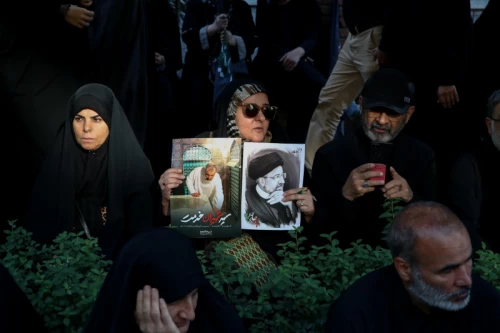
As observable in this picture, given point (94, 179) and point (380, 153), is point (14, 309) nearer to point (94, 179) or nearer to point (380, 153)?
point (94, 179)

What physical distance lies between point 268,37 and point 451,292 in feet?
14.7

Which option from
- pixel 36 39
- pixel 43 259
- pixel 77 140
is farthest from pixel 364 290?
pixel 36 39

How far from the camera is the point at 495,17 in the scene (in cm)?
748

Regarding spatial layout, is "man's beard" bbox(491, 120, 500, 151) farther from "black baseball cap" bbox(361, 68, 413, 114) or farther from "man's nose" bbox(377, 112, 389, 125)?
"man's nose" bbox(377, 112, 389, 125)

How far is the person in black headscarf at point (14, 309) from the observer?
163 inches

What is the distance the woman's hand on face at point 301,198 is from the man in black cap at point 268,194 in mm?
37

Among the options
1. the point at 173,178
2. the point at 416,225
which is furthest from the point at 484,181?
the point at 416,225

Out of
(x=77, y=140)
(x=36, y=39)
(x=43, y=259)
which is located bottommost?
(x=43, y=259)

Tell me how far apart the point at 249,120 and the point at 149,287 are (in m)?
2.23

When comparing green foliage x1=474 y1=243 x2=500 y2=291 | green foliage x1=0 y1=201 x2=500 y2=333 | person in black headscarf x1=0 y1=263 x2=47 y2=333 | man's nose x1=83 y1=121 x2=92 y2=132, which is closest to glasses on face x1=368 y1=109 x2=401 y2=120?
green foliage x1=0 y1=201 x2=500 y2=333

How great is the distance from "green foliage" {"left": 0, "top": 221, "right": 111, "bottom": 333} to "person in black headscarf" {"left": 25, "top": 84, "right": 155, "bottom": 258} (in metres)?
0.92

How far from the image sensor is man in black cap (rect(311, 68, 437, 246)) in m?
5.66

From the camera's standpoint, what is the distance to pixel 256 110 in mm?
5961

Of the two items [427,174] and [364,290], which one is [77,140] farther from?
[364,290]
